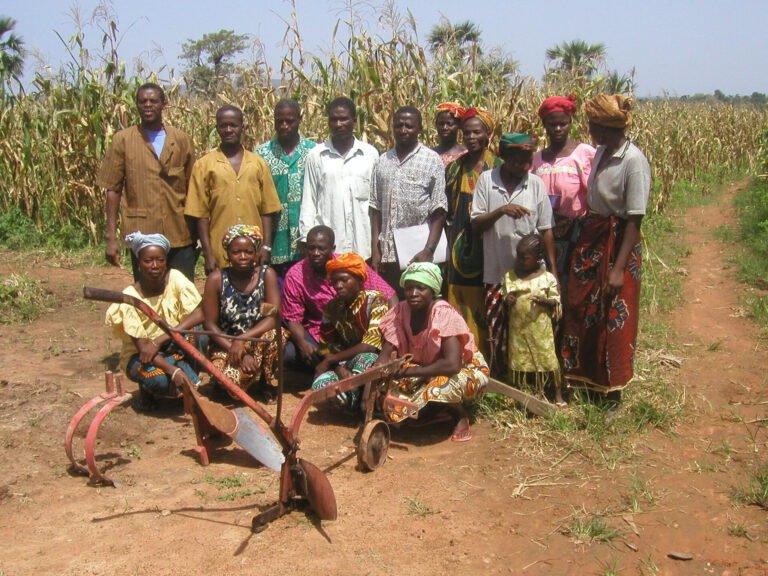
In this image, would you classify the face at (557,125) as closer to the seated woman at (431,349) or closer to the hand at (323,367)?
the seated woman at (431,349)

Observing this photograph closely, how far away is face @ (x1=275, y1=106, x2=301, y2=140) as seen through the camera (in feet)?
17.8

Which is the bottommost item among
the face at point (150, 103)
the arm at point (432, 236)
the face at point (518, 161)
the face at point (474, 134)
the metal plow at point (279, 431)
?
the metal plow at point (279, 431)

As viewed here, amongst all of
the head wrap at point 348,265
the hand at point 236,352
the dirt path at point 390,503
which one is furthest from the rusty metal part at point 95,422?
the head wrap at point 348,265

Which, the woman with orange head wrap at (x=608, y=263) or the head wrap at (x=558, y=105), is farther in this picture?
the head wrap at (x=558, y=105)

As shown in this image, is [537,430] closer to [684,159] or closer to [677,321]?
[677,321]

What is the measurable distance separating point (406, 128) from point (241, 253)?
1.34 m

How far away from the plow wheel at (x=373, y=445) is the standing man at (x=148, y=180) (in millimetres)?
2343

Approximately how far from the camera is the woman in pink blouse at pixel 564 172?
470cm

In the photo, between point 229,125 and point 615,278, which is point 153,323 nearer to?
point 229,125

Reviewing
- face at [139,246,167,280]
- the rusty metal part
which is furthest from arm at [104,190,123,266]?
the rusty metal part

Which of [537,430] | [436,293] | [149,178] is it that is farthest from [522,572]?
[149,178]

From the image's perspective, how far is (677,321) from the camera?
276 inches

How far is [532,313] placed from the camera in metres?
4.63

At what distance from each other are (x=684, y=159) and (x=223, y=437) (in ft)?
45.4
